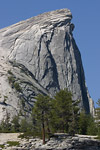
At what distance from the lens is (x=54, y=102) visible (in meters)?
81.8

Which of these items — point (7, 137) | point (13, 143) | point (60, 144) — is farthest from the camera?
point (7, 137)

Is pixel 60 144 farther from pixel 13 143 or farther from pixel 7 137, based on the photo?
pixel 7 137

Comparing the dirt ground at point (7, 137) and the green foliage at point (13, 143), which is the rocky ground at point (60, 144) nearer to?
the green foliage at point (13, 143)

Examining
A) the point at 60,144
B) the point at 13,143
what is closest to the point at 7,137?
the point at 13,143

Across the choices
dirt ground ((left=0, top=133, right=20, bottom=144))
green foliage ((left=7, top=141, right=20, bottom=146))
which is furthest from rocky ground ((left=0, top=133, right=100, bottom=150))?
dirt ground ((left=0, top=133, right=20, bottom=144))

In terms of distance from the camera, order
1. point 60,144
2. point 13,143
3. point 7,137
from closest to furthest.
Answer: point 60,144
point 13,143
point 7,137

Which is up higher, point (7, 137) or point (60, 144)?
point (7, 137)

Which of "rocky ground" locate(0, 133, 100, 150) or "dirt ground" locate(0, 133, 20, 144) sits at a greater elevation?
"dirt ground" locate(0, 133, 20, 144)

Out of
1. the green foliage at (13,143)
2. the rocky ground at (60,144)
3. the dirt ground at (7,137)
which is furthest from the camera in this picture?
the dirt ground at (7,137)

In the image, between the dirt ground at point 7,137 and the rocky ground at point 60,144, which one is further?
the dirt ground at point 7,137

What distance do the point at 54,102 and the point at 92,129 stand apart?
13.8 metres

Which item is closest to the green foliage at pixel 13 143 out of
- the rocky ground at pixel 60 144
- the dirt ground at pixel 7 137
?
the rocky ground at pixel 60 144

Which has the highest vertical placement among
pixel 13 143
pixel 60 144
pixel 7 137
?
pixel 7 137

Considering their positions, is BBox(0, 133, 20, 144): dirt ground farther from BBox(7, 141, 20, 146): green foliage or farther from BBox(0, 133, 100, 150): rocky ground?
BBox(7, 141, 20, 146): green foliage
